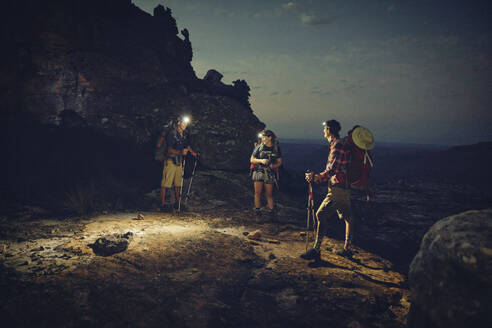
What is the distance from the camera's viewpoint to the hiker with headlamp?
7164 mm

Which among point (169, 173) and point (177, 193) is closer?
point (169, 173)

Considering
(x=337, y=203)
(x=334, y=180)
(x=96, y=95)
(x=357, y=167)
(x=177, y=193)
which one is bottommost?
(x=177, y=193)

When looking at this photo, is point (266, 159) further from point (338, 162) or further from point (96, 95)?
point (96, 95)

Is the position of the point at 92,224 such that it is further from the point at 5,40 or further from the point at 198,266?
the point at 5,40

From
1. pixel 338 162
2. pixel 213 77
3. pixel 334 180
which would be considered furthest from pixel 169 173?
pixel 213 77

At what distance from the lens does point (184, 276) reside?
3.60 meters

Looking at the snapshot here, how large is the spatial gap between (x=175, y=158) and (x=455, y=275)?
6.68 metres

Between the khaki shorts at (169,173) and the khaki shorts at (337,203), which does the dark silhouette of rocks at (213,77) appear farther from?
the khaki shorts at (337,203)

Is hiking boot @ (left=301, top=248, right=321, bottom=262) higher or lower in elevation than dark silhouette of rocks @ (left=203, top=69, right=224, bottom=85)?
lower

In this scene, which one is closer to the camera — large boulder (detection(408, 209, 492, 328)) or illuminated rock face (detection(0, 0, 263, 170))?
large boulder (detection(408, 209, 492, 328))

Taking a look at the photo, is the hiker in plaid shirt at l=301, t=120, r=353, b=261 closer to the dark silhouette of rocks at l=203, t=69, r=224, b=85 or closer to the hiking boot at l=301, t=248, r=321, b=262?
the hiking boot at l=301, t=248, r=321, b=262

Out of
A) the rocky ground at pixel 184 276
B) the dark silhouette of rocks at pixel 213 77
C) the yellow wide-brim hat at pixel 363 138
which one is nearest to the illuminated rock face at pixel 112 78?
the dark silhouette of rocks at pixel 213 77

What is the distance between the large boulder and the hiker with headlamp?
634cm

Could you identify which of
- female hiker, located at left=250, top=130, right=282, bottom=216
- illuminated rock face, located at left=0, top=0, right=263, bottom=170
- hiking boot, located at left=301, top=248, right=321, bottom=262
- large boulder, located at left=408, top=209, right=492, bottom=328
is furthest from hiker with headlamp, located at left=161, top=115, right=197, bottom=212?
large boulder, located at left=408, top=209, right=492, bottom=328
